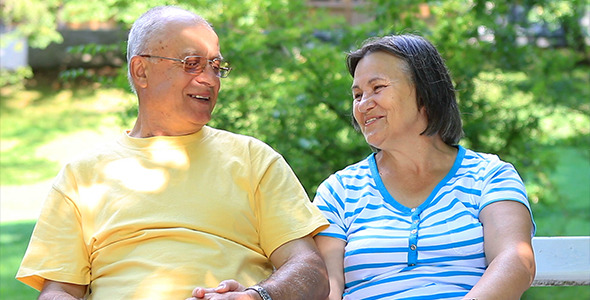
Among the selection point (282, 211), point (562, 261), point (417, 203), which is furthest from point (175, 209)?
point (562, 261)

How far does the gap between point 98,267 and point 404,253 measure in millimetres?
984

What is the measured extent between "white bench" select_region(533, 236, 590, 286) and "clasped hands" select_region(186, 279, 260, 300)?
1.12 m

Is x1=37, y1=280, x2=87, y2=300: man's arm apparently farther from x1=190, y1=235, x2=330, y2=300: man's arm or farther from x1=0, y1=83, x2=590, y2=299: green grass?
x1=0, y1=83, x2=590, y2=299: green grass

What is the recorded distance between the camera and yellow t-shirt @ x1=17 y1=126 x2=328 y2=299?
224cm

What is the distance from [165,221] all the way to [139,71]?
577 millimetres

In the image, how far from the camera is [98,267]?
233 cm

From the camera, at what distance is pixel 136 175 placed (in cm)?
240

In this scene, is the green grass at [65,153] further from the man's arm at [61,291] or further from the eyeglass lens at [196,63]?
the man's arm at [61,291]

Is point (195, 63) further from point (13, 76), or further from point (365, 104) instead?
point (13, 76)

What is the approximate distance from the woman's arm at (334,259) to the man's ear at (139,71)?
825 mm

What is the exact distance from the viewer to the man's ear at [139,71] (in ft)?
8.27

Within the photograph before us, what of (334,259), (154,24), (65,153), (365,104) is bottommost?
(65,153)

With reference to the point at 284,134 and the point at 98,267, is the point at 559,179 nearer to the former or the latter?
the point at 284,134

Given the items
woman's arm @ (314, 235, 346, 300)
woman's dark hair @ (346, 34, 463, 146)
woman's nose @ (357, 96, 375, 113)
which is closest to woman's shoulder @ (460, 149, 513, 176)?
woman's dark hair @ (346, 34, 463, 146)
